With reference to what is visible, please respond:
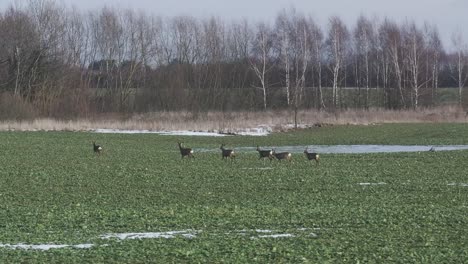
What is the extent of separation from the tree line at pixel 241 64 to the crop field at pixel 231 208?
46.7 meters

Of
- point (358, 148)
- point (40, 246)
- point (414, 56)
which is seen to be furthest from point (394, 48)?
point (40, 246)

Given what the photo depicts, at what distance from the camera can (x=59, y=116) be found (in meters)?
61.4

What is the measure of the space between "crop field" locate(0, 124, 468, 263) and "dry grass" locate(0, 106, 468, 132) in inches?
822

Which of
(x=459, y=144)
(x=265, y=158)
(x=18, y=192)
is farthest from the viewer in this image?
(x=459, y=144)

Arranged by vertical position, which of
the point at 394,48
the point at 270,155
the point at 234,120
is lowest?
the point at 270,155

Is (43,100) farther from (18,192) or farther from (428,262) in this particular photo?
(428,262)

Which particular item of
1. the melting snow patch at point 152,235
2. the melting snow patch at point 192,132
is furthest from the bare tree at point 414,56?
the melting snow patch at point 152,235

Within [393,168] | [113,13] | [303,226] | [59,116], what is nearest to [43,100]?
[59,116]

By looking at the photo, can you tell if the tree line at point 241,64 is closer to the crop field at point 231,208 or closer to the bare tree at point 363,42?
the bare tree at point 363,42

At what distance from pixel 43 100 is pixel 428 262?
57.1 metres

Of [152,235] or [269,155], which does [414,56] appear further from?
[152,235]

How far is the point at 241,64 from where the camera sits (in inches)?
3529

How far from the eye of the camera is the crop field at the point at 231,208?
33.9 ft

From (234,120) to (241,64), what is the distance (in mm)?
31513
